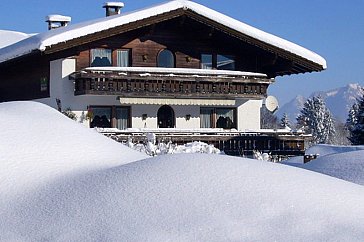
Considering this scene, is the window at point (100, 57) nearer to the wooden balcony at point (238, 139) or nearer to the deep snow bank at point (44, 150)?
the wooden balcony at point (238, 139)

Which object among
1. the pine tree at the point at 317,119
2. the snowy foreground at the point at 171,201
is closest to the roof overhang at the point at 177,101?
the snowy foreground at the point at 171,201

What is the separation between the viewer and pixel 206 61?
25297mm

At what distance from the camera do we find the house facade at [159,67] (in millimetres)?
22250

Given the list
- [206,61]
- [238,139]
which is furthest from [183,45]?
[238,139]

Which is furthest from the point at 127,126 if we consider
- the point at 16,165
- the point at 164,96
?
the point at 16,165

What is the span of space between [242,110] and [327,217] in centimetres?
2056

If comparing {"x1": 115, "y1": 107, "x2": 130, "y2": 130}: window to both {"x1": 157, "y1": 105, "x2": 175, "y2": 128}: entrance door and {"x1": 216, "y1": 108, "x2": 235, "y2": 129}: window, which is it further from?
{"x1": 216, "y1": 108, "x2": 235, "y2": 129}: window

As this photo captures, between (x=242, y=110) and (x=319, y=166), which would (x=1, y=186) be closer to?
(x=319, y=166)

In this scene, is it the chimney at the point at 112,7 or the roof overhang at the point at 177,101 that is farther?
the chimney at the point at 112,7

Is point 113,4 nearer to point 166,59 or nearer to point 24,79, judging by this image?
point 166,59

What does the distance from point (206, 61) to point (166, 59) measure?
5.13 ft

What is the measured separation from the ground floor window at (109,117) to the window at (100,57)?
1.50m

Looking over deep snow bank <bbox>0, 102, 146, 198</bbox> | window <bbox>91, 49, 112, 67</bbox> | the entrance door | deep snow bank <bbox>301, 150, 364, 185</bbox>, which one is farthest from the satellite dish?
deep snow bank <bbox>0, 102, 146, 198</bbox>

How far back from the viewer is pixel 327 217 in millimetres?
5207
